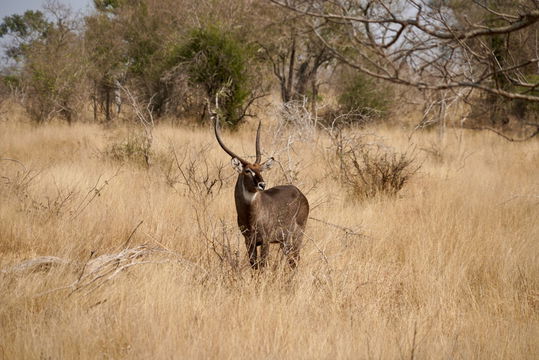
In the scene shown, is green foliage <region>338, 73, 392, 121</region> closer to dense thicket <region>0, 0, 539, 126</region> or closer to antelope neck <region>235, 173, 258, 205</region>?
dense thicket <region>0, 0, 539, 126</region>

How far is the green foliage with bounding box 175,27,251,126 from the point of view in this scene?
14250 mm

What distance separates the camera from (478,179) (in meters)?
7.27

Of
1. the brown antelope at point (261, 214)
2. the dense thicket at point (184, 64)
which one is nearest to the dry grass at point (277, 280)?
the brown antelope at point (261, 214)

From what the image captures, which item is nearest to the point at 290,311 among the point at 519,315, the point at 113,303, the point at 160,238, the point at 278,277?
the point at 278,277

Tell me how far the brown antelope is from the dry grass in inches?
8.2

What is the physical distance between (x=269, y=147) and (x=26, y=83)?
12.7m

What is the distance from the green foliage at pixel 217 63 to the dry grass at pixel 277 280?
7.98 m

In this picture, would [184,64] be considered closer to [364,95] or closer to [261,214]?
[364,95]

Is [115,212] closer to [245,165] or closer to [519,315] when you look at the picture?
[245,165]

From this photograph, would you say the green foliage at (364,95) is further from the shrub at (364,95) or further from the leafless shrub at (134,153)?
the leafless shrub at (134,153)

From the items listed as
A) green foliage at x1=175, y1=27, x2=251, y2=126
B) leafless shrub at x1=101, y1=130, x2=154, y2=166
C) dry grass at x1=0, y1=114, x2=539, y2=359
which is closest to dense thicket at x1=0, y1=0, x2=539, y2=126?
green foliage at x1=175, y1=27, x2=251, y2=126

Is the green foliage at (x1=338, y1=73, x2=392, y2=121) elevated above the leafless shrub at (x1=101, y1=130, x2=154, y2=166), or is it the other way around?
the green foliage at (x1=338, y1=73, x2=392, y2=121)

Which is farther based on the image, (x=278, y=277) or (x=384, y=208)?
(x=384, y=208)

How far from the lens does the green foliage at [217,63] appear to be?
14250 millimetres
